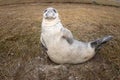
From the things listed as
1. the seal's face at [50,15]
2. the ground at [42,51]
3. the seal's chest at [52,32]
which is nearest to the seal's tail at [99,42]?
the ground at [42,51]

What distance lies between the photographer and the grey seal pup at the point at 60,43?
438 centimetres

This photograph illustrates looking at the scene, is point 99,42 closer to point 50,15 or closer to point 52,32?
point 52,32

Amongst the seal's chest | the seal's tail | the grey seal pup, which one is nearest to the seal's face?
the grey seal pup

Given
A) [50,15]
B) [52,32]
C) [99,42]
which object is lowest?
[99,42]

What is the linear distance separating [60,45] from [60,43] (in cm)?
2

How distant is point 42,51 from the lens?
491 cm

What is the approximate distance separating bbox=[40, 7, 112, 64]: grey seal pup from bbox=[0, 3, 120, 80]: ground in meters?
0.12

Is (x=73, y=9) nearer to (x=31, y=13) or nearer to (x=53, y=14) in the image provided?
(x=31, y=13)

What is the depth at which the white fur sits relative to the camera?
173 inches

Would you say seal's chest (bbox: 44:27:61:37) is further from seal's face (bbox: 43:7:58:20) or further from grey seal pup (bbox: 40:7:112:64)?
seal's face (bbox: 43:7:58:20)

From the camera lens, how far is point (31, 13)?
6.07 meters

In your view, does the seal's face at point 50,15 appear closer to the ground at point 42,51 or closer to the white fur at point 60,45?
the white fur at point 60,45

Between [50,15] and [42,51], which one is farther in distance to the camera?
[42,51]

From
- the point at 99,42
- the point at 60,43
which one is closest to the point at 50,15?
the point at 60,43
